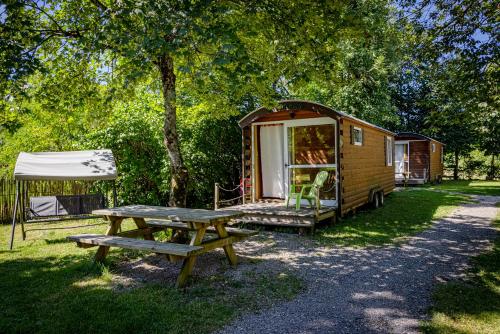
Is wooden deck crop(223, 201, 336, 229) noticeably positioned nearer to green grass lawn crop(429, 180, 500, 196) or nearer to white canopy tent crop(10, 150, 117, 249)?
white canopy tent crop(10, 150, 117, 249)

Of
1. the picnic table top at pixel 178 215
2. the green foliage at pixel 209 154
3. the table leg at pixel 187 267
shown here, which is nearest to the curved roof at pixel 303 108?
the green foliage at pixel 209 154

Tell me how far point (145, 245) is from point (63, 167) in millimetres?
4270

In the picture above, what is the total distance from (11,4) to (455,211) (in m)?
10.5

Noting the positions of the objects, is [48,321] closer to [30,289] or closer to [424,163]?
[30,289]

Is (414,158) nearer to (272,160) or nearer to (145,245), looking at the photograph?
(272,160)

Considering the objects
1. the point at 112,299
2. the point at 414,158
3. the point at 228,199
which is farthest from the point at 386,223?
the point at 414,158

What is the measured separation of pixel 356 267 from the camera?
15.5 feet

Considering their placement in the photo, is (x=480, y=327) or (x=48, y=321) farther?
(x=48, y=321)

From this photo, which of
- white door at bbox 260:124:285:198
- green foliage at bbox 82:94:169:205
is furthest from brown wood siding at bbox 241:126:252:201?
green foliage at bbox 82:94:169:205

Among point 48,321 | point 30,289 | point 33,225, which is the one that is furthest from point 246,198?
point 48,321

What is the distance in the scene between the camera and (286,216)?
7.03 meters

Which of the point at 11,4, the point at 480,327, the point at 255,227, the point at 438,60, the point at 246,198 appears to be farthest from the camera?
the point at 246,198

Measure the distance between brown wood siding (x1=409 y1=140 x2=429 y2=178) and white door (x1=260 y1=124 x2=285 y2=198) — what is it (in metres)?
13.7

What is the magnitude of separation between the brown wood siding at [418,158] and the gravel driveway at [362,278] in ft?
43.3
